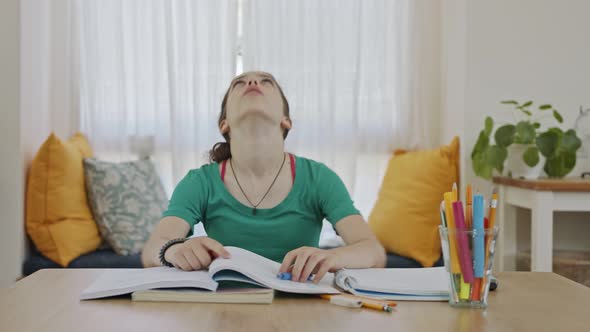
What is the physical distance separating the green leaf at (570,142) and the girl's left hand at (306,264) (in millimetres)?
1820

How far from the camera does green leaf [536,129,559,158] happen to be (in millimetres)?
2736

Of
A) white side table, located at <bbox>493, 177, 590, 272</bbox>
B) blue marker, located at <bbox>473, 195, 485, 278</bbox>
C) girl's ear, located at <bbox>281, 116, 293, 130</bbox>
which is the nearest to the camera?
blue marker, located at <bbox>473, 195, 485, 278</bbox>

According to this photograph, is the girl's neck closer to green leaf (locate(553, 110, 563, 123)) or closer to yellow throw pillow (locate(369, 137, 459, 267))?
yellow throw pillow (locate(369, 137, 459, 267))

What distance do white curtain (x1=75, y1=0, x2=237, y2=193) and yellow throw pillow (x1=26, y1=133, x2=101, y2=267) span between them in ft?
1.49

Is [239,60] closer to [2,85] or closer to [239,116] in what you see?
[2,85]

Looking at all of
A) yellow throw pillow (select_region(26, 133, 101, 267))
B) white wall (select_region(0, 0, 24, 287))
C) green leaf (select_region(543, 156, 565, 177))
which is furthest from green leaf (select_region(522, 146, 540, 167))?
white wall (select_region(0, 0, 24, 287))

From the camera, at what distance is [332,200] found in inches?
69.4

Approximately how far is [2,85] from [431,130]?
1974mm

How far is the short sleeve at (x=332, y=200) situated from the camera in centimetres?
175

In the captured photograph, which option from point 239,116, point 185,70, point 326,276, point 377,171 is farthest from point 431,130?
point 326,276

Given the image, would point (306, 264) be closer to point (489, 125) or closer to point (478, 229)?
point (478, 229)

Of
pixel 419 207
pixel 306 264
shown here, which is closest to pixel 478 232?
pixel 306 264

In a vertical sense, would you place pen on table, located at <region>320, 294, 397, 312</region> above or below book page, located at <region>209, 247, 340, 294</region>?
below

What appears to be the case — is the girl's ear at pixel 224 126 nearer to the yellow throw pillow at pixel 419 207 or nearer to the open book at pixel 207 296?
the open book at pixel 207 296
